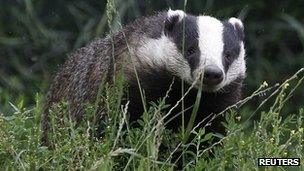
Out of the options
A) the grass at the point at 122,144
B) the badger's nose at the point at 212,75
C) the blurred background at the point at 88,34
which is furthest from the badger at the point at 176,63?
the blurred background at the point at 88,34

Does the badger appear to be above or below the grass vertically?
above

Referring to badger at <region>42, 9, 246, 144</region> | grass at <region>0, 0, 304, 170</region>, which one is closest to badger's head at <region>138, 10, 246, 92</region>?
badger at <region>42, 9, 246, 144</region>

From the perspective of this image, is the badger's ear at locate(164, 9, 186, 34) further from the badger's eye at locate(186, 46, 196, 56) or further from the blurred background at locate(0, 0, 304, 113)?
the blurred background at locate(0, 0, 304, 113)

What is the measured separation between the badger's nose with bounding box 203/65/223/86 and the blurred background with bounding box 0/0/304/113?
2.10 metres

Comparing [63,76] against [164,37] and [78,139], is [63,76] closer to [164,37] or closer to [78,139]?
[164,37]

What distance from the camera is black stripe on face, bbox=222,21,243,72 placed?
4.30m

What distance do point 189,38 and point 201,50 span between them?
0.43ft

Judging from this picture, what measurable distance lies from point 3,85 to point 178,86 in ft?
7.23

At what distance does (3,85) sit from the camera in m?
6.28

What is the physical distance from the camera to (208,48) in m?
4.19

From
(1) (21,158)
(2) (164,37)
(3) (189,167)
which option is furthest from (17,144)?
(2) (164,37)

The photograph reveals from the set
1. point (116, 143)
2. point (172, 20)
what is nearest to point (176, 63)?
point (172, 20)

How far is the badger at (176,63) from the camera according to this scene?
4.19 meters

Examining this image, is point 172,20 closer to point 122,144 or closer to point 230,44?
point 230,44
